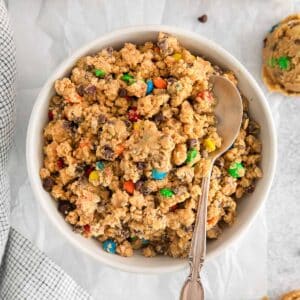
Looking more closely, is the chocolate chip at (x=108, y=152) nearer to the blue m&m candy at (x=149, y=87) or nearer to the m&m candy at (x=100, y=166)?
the m&m candy at (x=100, y=166)

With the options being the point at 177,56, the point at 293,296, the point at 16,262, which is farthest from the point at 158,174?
the point at 293,296

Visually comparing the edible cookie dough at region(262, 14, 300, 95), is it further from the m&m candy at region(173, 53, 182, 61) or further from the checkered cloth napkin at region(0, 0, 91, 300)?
the checkered cloth napkin at region(0, 0, 91, 300)

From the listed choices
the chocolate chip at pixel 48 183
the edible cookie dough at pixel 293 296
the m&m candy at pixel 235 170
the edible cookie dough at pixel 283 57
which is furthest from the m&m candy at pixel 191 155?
the edible cookie dough at pixel 293 296

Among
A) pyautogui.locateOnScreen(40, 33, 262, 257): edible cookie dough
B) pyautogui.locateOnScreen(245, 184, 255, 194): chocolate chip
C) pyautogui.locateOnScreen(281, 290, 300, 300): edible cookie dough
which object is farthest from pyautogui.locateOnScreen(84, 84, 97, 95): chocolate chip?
pyautogui.locateOnScreen(281, 290, 300, 300): edible cookie dough

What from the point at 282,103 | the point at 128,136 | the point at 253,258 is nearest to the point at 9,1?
Answer: the point at 128,136

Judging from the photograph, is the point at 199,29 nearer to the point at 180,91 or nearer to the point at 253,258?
the point at 180,91
